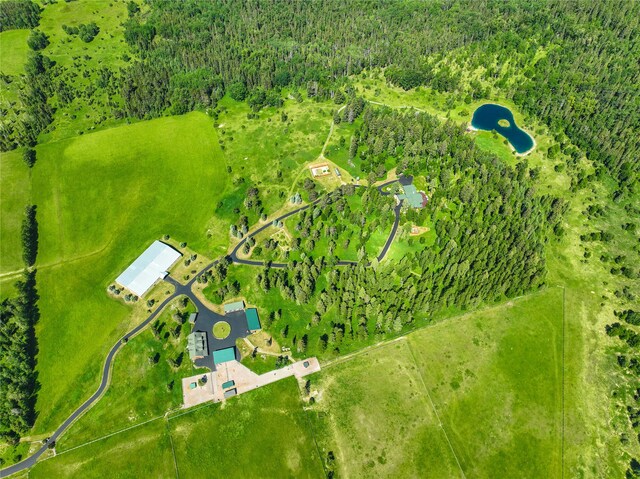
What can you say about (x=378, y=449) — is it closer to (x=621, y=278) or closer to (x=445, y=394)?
(x=445, y=394)

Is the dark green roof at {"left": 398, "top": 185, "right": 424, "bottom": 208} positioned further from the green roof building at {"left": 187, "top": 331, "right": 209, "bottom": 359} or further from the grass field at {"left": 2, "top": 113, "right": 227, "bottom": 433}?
the green roof building at {"left": 187, "top": 331, "right": 209, "bottom": 359}

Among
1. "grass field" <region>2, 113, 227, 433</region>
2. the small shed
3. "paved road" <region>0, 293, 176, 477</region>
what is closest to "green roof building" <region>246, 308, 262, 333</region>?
the small shed

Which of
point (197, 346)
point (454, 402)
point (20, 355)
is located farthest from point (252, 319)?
point (20, 355)

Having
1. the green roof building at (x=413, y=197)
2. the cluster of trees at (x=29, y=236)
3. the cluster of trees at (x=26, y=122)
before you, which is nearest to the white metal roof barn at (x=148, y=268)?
the cluster of trees at (x=29, y=236)

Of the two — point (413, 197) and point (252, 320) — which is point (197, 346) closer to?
point (252, 320)

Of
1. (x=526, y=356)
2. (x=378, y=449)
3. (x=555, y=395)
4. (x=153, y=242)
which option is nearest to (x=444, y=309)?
(x=526, y=356)
